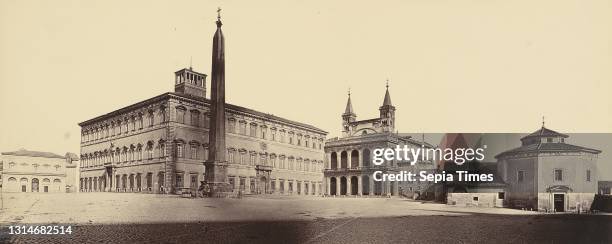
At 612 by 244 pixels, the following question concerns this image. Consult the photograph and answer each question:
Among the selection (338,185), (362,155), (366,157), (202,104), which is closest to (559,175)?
(366,157)

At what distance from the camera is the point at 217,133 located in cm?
1530

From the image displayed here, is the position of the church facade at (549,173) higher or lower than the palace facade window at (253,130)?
lower

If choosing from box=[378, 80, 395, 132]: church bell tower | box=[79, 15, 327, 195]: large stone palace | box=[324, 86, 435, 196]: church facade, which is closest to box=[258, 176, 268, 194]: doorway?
box=[79, 15, 327, 195]: large stone palace

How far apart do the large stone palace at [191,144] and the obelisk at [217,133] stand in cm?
24

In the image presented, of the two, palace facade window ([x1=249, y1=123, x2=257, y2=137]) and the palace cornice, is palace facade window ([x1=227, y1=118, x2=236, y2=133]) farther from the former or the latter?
palace facade window ([x1=249, y1=123, x2=257, y2=137])

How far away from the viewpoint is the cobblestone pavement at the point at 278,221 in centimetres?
1235

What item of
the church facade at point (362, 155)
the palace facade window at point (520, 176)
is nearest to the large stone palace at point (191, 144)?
the church facade at point (362, 155)

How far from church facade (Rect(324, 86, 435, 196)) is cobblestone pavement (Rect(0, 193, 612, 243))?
0.88 m

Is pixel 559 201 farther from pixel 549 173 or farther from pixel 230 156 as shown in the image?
pixel 230 156

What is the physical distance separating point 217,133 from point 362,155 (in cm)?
476

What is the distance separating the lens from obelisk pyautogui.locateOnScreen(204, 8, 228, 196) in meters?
15.0

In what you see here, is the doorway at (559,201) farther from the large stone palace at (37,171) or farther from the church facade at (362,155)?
the large stone palace at (37,171)

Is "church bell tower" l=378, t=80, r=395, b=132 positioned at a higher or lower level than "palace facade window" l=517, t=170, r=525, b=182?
higher

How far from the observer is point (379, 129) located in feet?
51.8
